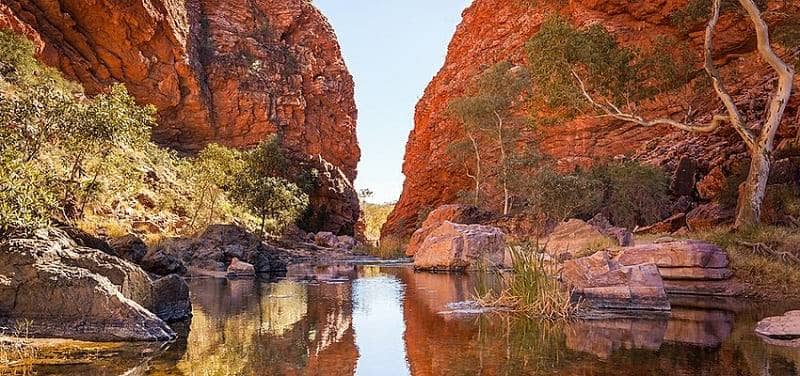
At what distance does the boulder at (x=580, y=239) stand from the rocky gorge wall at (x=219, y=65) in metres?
39.6

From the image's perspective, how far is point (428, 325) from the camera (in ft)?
25.1

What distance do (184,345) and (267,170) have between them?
45983 millimetres

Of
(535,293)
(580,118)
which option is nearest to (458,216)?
(580,118)

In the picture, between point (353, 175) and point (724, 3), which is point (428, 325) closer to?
point (724, 3)

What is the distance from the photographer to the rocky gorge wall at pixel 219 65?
1886 inches

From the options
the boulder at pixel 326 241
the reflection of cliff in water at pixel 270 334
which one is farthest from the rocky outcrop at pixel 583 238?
the boulder at pixel 326 241

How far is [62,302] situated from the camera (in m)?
6.71

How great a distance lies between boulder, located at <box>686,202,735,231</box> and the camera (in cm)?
2433

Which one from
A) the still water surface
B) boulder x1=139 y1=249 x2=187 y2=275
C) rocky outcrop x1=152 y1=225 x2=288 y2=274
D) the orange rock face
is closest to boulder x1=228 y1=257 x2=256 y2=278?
rocky outcrop x1=152 y1=225 x2=288 y2=274

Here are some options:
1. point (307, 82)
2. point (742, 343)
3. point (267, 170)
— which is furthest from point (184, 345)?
point (307, 82)

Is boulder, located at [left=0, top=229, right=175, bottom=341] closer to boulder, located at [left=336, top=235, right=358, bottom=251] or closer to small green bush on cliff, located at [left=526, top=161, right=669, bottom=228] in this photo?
small green bush on cliff, located at [left=526, top=161, right=669, bottom=228]

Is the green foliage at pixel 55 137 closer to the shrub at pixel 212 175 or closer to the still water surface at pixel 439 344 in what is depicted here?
the still water surface at pixel 439 344

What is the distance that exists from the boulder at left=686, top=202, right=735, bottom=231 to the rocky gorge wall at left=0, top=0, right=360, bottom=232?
4127 centimetres

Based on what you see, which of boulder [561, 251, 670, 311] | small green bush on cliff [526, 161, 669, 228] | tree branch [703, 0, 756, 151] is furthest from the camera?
small green bush on cliff [526, 161, 669, 228]
